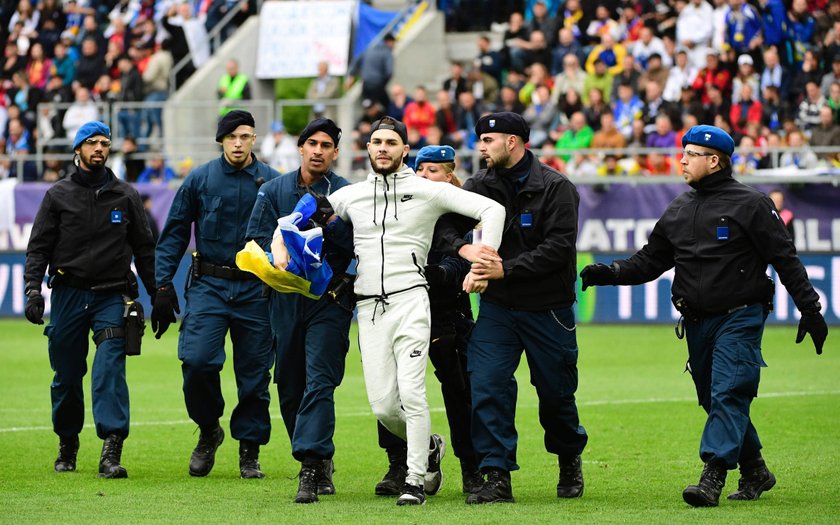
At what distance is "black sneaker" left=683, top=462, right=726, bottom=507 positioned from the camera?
333 inches

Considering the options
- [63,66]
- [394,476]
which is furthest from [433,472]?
[63,66]

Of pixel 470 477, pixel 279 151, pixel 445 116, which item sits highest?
pixel 445 116

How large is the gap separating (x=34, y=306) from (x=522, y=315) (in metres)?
3.57

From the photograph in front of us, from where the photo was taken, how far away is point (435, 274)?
8898mm

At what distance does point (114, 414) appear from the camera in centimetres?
1027

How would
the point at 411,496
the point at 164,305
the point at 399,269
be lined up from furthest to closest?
the point at 164,305 < the point at 399,269 < the point at 411,496

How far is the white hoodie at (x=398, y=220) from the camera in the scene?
8859mm

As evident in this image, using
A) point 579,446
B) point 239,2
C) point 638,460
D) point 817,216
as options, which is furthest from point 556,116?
point 579,446

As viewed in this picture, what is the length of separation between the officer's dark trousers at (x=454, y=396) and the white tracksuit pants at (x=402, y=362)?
535mm

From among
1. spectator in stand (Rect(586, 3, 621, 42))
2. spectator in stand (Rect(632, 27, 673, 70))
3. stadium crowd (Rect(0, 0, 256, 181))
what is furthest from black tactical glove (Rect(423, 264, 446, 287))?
stadium crowd (Rect(0, 0, 256, 181))

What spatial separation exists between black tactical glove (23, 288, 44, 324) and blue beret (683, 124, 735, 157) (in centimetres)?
455

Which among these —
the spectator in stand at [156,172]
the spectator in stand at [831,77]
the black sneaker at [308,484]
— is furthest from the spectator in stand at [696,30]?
the black sneaker at [308,484]

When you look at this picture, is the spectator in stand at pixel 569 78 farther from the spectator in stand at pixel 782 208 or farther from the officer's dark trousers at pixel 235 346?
the officer's dark trousers at pixel 235 346

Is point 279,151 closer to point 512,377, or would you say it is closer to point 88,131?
point 88,131
